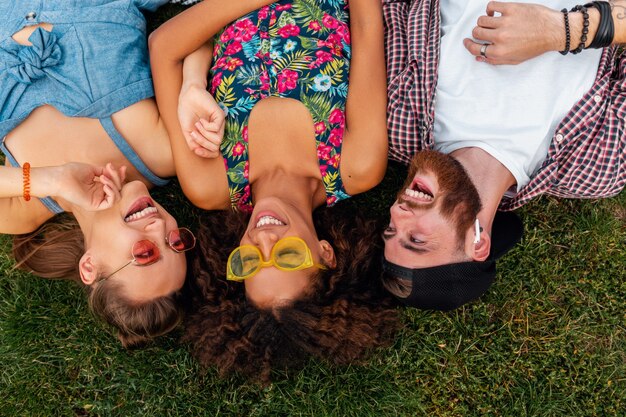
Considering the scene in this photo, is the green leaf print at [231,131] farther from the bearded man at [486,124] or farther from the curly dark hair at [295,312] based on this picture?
the bearded man at [486,124]

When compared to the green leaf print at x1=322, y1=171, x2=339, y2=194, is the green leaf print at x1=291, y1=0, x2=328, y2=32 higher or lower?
higher

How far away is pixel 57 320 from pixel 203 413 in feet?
4.64

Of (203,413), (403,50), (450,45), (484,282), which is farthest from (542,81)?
(203,413)

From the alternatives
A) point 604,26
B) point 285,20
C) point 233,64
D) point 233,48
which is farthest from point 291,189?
point 604,26

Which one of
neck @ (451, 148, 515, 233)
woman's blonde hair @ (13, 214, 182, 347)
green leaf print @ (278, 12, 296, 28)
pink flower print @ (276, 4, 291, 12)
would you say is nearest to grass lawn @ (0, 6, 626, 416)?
woman's blonde hair @ (13, 214, 182, 347)

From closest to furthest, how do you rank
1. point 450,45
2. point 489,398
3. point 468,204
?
point 468,204
point 450,45
point 489,398

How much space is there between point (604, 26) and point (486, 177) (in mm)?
1164

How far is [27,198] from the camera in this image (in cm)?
332

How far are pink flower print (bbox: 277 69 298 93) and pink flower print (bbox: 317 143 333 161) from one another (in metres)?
0.45

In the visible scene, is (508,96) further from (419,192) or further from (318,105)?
(318,105)

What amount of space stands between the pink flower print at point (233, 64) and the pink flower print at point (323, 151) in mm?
810

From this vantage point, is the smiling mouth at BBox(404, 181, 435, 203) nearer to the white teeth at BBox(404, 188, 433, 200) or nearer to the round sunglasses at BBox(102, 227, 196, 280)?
the white teeth at BBox(404, 188, 433, 200)

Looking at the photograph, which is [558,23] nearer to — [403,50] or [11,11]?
[403,50]

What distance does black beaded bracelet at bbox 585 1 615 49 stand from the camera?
3.12 m
